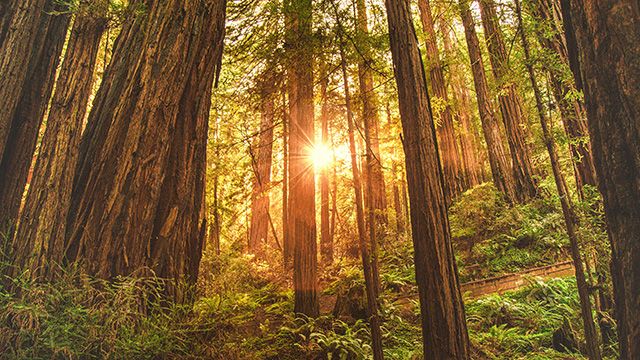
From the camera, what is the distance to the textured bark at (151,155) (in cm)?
366

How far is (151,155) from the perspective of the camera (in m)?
3.99

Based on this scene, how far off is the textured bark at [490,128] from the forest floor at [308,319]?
54 cm

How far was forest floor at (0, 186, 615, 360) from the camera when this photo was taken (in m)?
2.79

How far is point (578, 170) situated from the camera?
499cm

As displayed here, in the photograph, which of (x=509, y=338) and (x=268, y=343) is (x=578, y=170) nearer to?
(x=509, y=338)

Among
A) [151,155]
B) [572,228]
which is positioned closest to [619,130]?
[572,228]

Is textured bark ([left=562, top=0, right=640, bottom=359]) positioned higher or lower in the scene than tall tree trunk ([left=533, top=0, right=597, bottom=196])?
lower

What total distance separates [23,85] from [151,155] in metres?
2.02

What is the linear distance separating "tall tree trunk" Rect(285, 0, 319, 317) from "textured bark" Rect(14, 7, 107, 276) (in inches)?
117

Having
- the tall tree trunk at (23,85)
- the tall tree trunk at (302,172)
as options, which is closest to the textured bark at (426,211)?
the tall tree trunk at (302,172)

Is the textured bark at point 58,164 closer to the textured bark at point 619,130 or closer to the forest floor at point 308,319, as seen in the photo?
the forest floor at point 308,319

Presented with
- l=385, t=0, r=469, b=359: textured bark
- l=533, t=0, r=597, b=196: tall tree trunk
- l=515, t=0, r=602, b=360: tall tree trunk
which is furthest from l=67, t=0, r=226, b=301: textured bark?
l=533, t=0, r=597, b=196: tall tree trunk

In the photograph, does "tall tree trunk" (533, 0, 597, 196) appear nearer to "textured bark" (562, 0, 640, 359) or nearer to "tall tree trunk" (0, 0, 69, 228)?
"textured bark" (562, 0, 640, 359)

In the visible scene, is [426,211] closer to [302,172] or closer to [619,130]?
[619,130]
